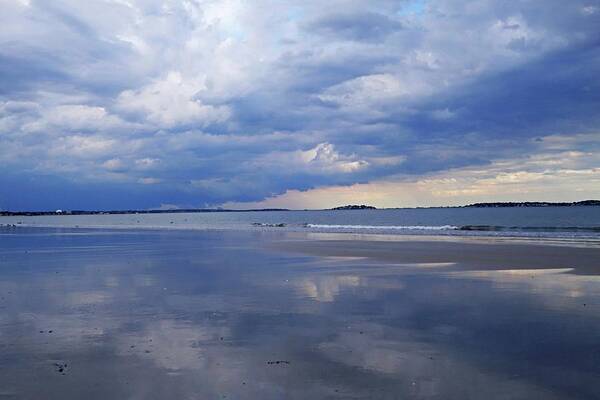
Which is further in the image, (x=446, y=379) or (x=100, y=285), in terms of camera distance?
(x=100, y=285)

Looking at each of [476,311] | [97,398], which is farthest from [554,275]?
[97,398]

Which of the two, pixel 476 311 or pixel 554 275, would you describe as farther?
pixel 554 275

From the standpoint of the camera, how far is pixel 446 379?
31.2 feet

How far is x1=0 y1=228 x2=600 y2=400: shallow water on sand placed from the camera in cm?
920

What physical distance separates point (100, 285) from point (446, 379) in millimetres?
A: 15689

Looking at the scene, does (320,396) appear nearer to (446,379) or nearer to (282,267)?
(446,379)

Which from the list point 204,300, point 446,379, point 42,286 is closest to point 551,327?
point 446,379

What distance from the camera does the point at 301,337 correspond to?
12594 millimetres

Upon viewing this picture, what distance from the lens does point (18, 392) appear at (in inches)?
351

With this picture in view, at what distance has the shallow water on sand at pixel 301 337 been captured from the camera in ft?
30.2

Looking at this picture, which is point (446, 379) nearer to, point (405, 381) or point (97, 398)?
point (405, 381)

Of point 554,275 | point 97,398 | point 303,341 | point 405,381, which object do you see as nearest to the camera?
point 97,398

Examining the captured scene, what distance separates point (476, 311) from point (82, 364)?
10.3 metres

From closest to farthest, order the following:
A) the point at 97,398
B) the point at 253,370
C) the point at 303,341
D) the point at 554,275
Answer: the point at 97,398 → the point at 253,370 → the point at 303,341 → the point at 554,275
